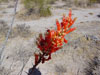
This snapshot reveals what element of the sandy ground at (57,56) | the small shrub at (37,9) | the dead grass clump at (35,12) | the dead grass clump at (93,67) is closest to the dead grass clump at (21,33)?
the sandy ground at (57,56)

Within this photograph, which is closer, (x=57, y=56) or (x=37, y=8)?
(x=57, y=56)

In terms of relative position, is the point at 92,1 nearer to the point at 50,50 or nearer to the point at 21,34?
the point at 21,34

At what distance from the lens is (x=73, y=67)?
2645mm

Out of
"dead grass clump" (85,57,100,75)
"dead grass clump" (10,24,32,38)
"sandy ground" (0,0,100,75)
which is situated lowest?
"dead grass clump" (85,57,100,75)

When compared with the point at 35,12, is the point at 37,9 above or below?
above

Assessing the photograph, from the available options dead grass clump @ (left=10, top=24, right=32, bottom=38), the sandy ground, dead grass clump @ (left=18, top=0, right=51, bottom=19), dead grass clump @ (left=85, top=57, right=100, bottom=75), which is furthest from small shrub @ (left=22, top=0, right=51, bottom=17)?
dead grass clump @ (left=85, top=57, right=100, bottom=75)

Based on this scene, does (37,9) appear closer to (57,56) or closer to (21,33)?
(21,33)

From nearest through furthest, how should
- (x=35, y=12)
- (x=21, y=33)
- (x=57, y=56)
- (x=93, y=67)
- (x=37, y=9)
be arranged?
(x=93, y=67), (x=57, y=56), (x=21, y=33), (x=35, y=12), (x=37, y=9)

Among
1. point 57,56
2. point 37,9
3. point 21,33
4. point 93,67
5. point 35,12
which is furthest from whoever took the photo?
point 37,9

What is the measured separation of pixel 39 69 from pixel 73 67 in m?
0.91

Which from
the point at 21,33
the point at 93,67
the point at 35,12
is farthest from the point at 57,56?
the point at 35,12

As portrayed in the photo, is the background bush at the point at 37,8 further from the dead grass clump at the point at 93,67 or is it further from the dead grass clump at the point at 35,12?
the dead grass clump at the point at 93,67

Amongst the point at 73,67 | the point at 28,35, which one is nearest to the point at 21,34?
the point at 28,35

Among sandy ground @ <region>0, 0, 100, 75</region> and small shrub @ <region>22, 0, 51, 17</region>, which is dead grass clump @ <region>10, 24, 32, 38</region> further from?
small shrub @ <region>22, 0, 51, 17</region>
